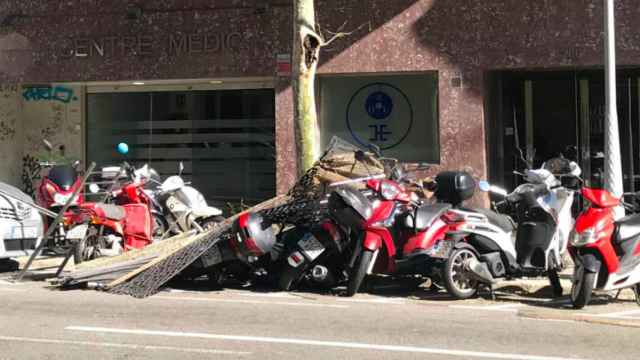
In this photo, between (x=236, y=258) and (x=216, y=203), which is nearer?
(x=236, y=258)

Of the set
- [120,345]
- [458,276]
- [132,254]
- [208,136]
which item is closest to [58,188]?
[132,254]

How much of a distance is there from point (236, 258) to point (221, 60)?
22.2ft

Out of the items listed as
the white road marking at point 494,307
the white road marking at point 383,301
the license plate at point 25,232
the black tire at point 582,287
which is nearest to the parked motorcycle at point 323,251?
the white road marking at point 383,301

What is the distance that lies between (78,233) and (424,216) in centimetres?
481

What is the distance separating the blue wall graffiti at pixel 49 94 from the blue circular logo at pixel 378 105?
6.02m

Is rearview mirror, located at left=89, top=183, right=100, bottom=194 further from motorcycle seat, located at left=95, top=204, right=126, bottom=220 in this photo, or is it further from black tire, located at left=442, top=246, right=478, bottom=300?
black tire, located at left=442, top=246, right=478, bottom=300

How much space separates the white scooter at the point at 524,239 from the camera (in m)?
10.0

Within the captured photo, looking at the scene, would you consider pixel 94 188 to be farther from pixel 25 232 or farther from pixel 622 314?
pixel 622 314

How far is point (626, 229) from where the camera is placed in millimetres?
9367

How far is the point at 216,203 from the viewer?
17.6 meters

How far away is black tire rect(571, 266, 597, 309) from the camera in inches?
357

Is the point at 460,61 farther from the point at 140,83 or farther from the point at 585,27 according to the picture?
the point at 140,83

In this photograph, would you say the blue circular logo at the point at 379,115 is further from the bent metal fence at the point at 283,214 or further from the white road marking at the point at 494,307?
the white road marking at the point at 494,307

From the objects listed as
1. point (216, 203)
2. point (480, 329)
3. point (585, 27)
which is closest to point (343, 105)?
point (216, 203)
